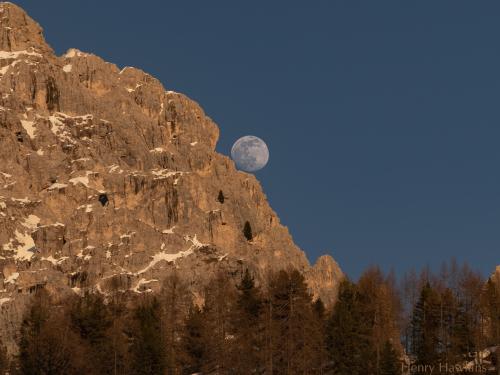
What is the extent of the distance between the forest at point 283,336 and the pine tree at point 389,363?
12cm

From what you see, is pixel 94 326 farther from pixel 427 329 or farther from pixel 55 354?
pixel 427 329

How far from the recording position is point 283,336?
11225cm

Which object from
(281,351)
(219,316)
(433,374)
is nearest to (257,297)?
(219,316)

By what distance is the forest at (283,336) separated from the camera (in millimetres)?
112688

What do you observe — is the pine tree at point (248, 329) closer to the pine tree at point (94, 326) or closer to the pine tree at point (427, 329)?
the pine tree at point (94, 326)

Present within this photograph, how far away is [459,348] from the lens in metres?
120

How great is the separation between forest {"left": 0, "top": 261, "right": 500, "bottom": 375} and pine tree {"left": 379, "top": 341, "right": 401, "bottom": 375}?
115mm

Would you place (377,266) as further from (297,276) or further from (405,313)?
(297,276)

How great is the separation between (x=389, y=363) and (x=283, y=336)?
12573mm

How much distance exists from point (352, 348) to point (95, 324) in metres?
33.0

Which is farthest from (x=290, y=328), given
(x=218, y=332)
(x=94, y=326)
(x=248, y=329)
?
(x=94, y=326)

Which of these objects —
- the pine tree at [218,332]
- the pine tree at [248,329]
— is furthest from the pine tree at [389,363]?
the pine tree at [218,332]

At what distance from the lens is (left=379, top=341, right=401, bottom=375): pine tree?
4341 inches

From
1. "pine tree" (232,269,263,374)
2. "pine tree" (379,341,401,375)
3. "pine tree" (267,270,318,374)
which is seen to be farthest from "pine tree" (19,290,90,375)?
"pine tree" (379,341,401,375)
